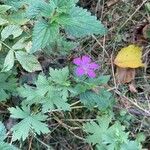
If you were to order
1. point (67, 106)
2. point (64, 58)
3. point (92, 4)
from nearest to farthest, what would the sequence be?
point (67, 106) < point (64, 58) < point (92, 4)

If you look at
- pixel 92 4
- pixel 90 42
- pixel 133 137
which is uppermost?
pixel 92 4

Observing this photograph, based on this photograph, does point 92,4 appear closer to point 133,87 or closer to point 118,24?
point 118,24

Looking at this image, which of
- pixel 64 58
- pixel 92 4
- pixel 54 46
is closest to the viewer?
pixel 54 46

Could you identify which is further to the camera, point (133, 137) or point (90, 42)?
point (90, 42)

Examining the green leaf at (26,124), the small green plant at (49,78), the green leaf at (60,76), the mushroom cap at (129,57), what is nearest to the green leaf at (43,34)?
the small green plant at (49,78)

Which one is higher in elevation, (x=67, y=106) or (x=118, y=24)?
(x=118, y=24)

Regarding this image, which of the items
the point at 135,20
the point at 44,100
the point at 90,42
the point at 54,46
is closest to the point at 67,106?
the point at 44,100
